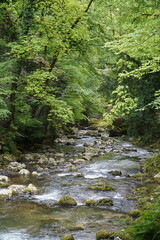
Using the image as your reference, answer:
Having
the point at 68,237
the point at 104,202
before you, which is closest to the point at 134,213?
the point at 104,202

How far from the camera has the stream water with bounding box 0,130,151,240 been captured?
17.4ft

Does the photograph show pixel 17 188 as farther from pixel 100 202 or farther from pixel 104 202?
pixel 104 202

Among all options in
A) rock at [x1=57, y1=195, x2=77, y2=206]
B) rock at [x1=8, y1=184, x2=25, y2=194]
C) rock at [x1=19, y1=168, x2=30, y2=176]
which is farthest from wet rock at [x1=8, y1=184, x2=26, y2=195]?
rock at [x1=19, y1=168, x2=30, y2=176]

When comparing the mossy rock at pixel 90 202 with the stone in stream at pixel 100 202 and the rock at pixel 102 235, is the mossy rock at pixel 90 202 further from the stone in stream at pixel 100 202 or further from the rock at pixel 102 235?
the rock at pixel 102 235

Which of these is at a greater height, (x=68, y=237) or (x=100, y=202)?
(x=68, y=237)

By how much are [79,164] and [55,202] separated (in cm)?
552

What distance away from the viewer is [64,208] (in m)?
6.70

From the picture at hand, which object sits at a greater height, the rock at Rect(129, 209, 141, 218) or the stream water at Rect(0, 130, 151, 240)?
the rock at Rect(129, 209, 141, 218)

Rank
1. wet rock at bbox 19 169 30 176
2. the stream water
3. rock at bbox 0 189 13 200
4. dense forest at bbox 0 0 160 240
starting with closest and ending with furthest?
the stream water < rock at bbox 0 189 13 200 < wet rock at bbox 19 169 30 176 < dense forest at bbox 0 0 160 240

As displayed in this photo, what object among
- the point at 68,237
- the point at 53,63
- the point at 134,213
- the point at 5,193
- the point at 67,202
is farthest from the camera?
the point at 53,63

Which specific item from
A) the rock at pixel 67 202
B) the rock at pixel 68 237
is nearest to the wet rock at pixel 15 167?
the rock at pixel 67 202

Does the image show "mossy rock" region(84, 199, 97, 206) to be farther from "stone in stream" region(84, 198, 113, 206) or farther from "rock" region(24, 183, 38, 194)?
"rock" region(24, 183, 38, 194)

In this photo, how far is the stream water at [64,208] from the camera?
17.4 feet

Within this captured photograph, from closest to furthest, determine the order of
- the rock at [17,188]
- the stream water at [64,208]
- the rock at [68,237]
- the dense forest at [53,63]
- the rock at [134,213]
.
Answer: the rock at [68,237] → the stream water at [64,208] → the rock at [134,213] → the rock at [17,188] → the dense forest at [53,63]
